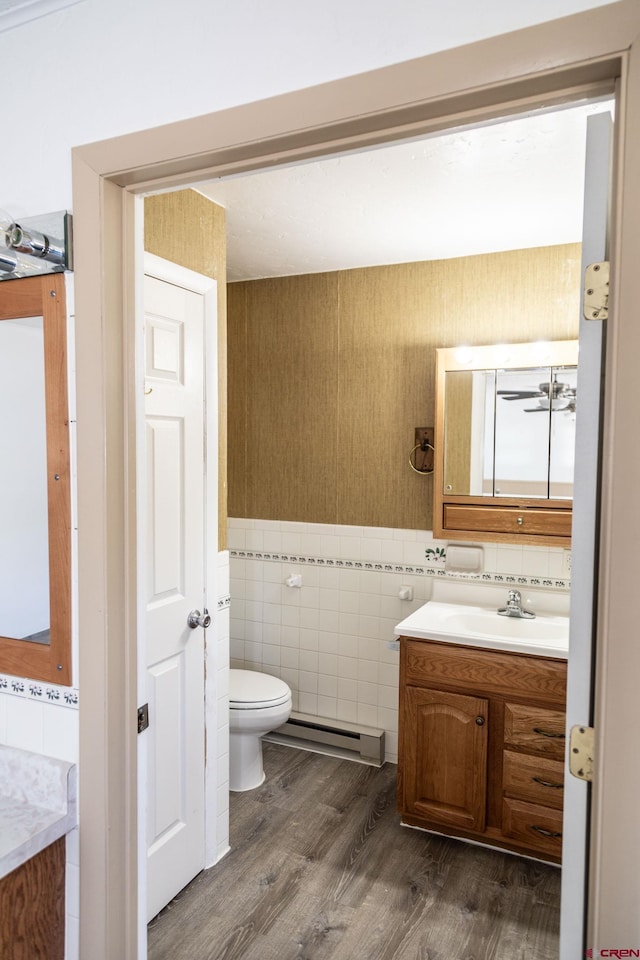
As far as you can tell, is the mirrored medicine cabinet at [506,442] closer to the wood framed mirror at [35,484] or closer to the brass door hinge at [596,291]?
the brass door hinge at [596,291]

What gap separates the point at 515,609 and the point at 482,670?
1.36 ft

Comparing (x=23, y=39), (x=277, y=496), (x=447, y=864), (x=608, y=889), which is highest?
(x=23, y=39)

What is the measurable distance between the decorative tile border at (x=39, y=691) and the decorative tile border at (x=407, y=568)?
1.82 meters

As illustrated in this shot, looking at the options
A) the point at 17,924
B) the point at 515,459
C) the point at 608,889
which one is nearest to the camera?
the point at 608,889

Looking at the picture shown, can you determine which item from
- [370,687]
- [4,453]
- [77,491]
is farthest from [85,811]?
[370,687]

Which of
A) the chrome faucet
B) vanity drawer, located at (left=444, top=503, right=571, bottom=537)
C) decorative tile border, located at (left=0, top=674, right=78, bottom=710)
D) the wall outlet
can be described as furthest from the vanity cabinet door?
decorative tile border, located at (left=0, top=674, right=78, bottom=710)

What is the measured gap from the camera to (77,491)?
4.32 ft

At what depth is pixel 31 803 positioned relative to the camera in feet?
4.50

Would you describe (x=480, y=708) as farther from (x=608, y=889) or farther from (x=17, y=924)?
(x=17, y=924)

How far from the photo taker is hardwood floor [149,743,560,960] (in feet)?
6.54

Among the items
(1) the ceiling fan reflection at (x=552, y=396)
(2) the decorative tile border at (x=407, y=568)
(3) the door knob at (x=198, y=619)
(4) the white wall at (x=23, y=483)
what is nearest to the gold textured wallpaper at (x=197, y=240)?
(3) the door knob at (x=198, y=619)

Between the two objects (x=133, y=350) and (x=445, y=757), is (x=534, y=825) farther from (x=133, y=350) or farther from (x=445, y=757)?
(x=133, y=350)

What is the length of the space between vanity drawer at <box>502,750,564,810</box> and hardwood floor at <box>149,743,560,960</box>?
299 millimetres

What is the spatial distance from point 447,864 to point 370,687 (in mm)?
937
